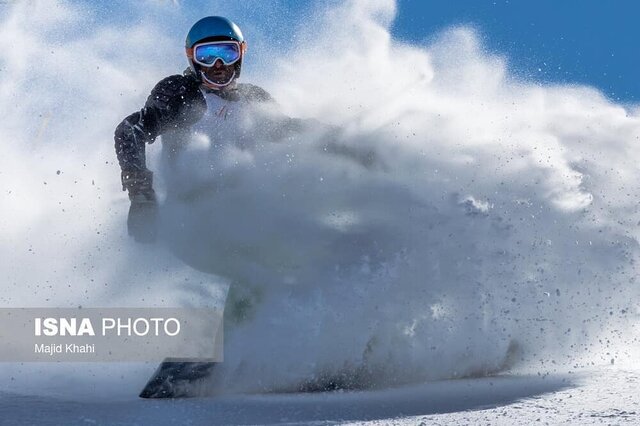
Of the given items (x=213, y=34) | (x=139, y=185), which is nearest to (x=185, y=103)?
(x=213, y=34)

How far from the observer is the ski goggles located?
8.48 metres

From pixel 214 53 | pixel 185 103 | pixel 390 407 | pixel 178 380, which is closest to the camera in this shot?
pixel 390 407

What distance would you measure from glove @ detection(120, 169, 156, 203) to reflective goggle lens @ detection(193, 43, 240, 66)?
126 cm

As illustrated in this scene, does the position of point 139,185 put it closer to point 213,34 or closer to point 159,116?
point 159,116

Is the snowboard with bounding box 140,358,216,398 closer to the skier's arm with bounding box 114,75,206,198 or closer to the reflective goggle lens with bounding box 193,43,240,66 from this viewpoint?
the skier's arm with bounding box 114,75,206,198

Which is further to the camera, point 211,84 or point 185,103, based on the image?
point 211,84

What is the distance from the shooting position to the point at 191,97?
8.40 metres

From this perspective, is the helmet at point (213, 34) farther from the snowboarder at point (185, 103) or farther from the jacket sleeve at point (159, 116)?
the jacket sleeve at point (159, 116)

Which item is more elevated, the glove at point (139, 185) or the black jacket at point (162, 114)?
the black jacket at point (162, 114)

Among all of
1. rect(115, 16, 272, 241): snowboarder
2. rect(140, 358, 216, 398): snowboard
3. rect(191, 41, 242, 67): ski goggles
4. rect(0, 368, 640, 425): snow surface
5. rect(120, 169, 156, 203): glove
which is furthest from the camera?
rect(191, 41, 242, 67): ski goggles

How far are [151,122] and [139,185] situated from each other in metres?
0.73

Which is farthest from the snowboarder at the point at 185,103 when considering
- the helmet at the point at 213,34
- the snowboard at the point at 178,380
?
the snowboard at the point at 178,380

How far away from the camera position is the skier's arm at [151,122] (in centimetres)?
775

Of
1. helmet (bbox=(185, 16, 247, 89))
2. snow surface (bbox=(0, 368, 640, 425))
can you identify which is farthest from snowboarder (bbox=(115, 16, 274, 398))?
snow surface (bbox=(0, 368, 640, 425))
